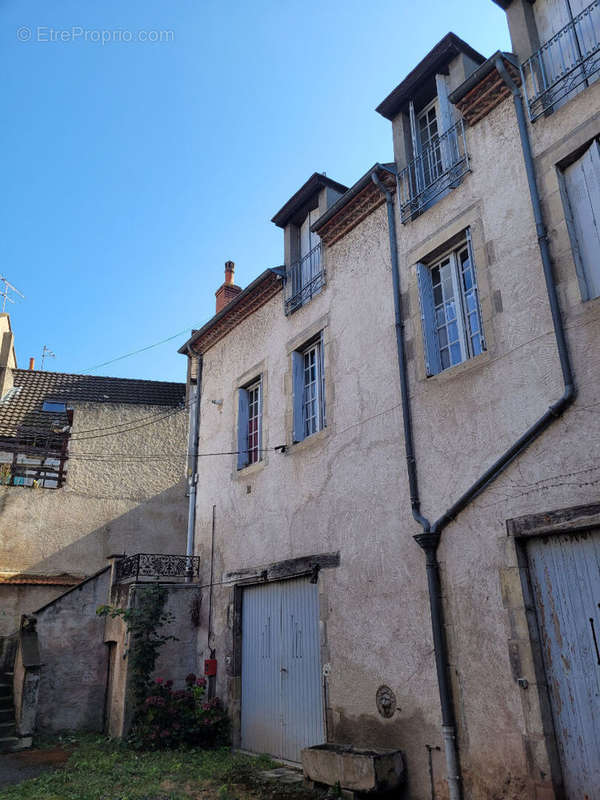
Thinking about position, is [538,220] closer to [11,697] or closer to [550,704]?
[550,704]

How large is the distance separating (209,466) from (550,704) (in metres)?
7.08

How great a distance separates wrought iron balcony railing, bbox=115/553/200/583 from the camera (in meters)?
9.72

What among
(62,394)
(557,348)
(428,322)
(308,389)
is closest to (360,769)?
(557,348)

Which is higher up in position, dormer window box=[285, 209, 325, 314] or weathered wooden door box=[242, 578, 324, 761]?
dormer window box=[285, 209, 325, 314]

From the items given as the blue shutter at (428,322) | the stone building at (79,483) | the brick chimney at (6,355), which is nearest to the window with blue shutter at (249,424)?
the blue shutter at (428,322)

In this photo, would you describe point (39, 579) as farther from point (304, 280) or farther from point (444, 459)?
point (444, 459)

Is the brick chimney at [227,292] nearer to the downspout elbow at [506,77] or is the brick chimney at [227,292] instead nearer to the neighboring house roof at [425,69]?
the neighboring house roof at [425,69]

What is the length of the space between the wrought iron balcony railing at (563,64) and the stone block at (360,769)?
6.36 m

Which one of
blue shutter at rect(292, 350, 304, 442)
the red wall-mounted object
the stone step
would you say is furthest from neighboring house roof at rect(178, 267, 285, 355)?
the stone step

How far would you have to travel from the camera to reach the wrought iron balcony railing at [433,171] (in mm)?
6879

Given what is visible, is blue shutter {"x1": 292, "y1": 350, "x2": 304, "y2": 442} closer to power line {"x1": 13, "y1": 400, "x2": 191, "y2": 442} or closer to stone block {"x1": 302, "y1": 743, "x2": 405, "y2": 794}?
stone block {"x1": 302, "y1": 743, "x2": 405, "y2": 794}

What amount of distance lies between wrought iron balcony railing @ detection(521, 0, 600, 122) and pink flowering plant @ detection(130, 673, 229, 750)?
848cm

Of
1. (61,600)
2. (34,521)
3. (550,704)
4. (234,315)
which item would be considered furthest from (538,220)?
(34,521)

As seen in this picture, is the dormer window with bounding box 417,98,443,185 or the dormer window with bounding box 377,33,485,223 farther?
the dormer window with bounding box 417,98,443,185
